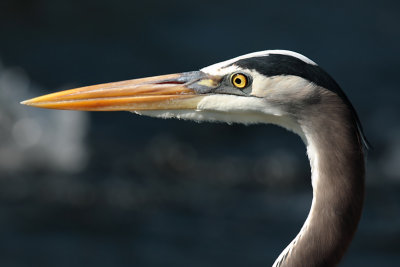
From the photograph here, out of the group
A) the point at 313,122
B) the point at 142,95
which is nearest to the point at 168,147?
the point at 142,95

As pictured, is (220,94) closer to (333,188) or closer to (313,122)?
(313,122)

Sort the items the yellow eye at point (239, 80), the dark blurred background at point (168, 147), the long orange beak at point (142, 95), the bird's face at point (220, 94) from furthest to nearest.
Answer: the dark blurred background at point (168, 147)
the long orange beak at point (142, 95)
the yellow eye at point (239, 80)
the bird's face at point (220, 94)

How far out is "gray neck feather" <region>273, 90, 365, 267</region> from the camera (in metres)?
3.48

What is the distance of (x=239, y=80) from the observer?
12.3ft

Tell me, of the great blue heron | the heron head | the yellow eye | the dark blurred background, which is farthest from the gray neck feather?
the dark blurred background

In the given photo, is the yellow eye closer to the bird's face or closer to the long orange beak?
the bird's face

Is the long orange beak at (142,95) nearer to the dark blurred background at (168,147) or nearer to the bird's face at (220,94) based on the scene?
the bird's face at (220,94)

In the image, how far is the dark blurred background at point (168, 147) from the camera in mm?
7812

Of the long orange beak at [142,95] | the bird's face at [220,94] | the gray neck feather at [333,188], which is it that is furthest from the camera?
the long orange beak at [142,95]

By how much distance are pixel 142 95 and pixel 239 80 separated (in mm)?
528

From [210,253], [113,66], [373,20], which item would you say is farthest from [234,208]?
[373,20]

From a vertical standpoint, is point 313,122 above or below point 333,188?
above

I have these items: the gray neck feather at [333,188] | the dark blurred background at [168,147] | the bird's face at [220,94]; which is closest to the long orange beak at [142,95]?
the bird's face at [220,94]

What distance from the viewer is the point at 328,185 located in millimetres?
3484
